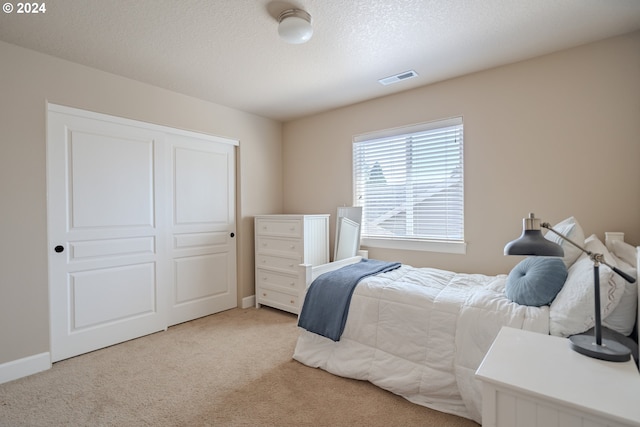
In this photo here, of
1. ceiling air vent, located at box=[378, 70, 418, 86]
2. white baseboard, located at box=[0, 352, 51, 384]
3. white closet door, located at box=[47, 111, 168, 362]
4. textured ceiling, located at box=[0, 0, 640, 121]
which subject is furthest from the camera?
ceiling air vent, located at box=[378, 70, 418, 86]

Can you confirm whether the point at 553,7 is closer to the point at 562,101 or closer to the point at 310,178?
the point at 562,101

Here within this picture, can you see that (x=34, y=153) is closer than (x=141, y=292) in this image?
Yes

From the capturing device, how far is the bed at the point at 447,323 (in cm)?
143

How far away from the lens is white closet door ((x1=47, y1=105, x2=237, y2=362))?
2.49m

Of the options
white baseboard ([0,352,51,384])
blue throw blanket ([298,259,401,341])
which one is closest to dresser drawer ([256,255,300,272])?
A: blue throw blanket ([298,259,401,341])

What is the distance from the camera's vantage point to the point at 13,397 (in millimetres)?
1954

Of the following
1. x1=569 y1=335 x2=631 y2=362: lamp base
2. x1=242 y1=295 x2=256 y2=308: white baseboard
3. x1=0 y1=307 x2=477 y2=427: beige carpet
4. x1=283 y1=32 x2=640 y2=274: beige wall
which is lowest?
x1=0 y1=307 x2=477 y2=427: beige carpet

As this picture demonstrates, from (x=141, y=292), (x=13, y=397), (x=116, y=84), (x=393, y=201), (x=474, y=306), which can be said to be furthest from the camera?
(x=393, y=201)

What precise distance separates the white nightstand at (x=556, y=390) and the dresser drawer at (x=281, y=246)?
2.37 meters

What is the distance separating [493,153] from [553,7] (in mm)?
1112

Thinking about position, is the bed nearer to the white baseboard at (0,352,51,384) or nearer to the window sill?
the window sill

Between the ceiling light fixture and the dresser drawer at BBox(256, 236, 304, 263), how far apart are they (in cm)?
204

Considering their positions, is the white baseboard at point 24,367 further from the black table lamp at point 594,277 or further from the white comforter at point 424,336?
the black table lamp at point 594,277

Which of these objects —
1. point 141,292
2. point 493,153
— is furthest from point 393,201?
point 141,292
